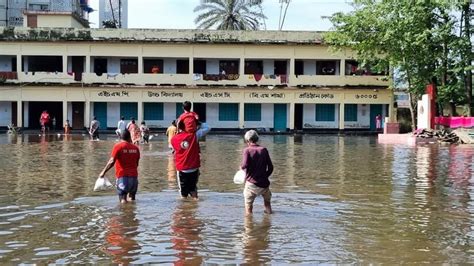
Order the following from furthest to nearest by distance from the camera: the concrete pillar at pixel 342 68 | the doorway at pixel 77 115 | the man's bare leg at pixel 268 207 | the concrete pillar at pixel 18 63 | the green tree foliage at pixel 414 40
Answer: the doorway at pixel 77 115 → the concrete pillar at pixel 342 68 → the concrete pillar at pixel 18 63 → the green tree foliage at pixel 414 40 → the man's bare leg at pixel 268 207

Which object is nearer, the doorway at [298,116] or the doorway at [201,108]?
the doorway at [201,108]

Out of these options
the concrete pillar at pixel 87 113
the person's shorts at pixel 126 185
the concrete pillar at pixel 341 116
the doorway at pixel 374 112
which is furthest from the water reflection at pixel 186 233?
the doorway at pixel 374 112

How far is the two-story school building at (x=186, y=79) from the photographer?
46.1 meters

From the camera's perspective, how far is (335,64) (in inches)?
1916

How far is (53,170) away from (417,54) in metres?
27.8

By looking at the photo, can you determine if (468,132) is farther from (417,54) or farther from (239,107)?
(239,107)

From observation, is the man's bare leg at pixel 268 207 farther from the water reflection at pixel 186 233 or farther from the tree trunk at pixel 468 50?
the tree trunk at pixel 468 50

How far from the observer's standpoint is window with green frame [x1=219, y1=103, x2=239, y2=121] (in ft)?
157

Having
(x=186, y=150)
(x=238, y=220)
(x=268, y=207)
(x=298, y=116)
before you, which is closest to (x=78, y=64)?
(x=298, y=116)

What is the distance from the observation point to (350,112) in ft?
159

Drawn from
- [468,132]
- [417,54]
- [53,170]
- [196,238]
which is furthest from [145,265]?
[417,54]

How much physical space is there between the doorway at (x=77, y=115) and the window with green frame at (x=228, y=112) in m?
10.1

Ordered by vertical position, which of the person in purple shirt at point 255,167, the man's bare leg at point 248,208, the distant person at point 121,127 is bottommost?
the man's bare leg at point 248,208

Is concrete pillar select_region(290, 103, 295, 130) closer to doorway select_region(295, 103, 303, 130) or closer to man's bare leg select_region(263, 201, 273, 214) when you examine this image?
doorway select_region(295, 103, 303, 130)
